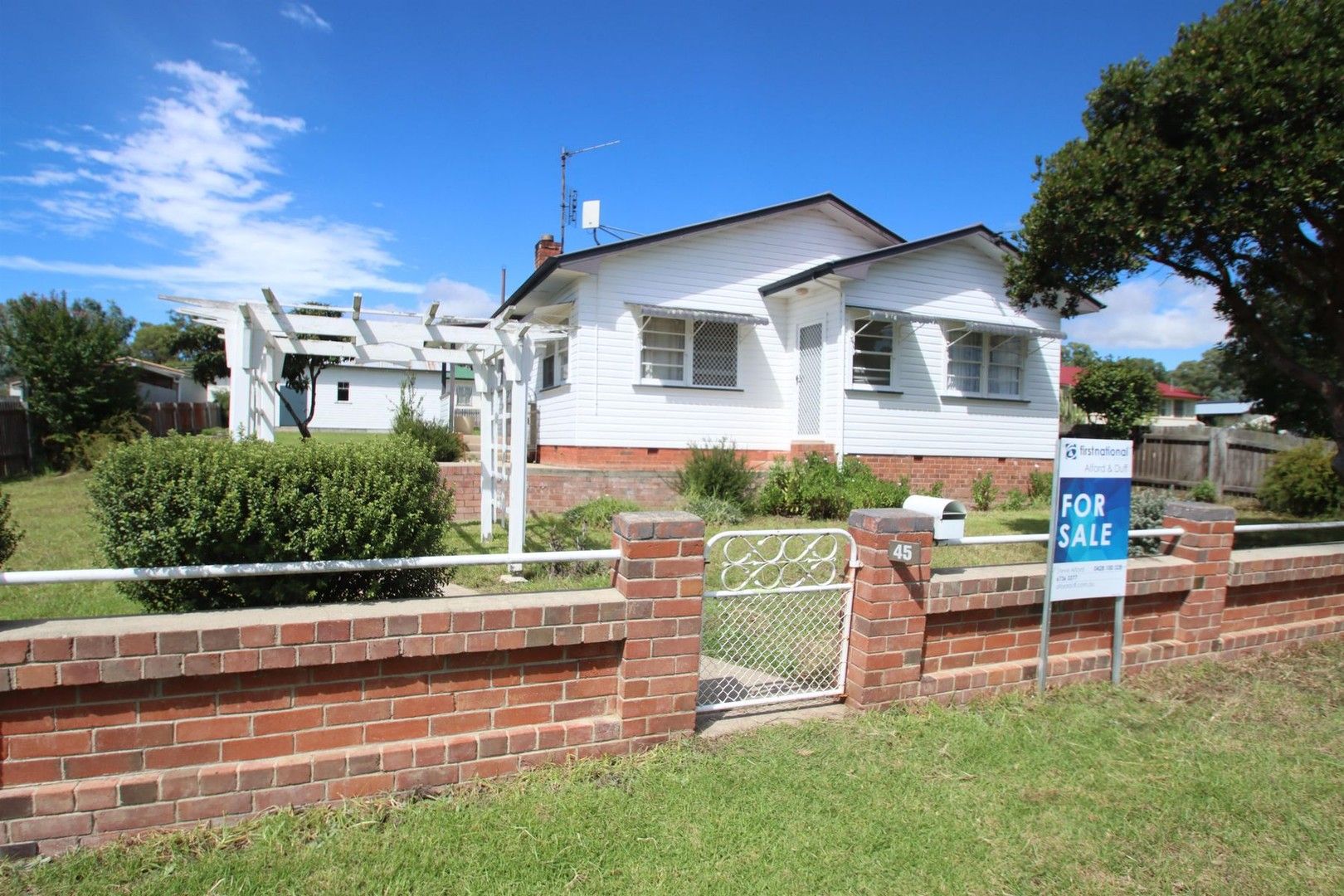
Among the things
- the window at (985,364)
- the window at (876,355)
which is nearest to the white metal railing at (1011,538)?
the window at (876,355)

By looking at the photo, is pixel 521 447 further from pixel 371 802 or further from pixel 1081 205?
pixel 1081 205

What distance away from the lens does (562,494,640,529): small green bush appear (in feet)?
31.8

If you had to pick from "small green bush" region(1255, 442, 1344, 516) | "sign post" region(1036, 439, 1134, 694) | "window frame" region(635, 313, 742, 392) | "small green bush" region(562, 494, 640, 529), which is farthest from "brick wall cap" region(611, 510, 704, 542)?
"small green bush" region(1255, 442, 1344, 516)

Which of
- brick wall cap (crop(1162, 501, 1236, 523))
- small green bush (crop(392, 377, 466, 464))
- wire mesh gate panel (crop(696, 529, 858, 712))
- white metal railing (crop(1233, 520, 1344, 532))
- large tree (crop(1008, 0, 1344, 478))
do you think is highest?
large tree (crop(1008, 0, 1344, 478))

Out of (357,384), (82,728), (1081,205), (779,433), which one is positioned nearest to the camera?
(82,728)

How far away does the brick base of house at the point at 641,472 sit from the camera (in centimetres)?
1096

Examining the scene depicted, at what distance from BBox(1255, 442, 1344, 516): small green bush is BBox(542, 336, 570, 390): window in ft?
41.3

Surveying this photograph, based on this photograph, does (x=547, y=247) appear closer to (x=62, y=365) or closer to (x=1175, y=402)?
(x=62, y=365)

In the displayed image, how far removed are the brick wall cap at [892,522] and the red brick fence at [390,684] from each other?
1 centimetres

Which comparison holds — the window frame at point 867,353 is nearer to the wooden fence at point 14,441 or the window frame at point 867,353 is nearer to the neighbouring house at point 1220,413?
the wooden fence at point 14,441

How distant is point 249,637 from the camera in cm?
266

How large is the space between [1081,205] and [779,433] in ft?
20.6

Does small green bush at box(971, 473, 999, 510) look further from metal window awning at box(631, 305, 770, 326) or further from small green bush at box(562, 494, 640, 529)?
small green bush at box(562, 494, 640, 529)

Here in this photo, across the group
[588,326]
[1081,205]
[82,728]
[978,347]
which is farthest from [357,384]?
[82,728]
